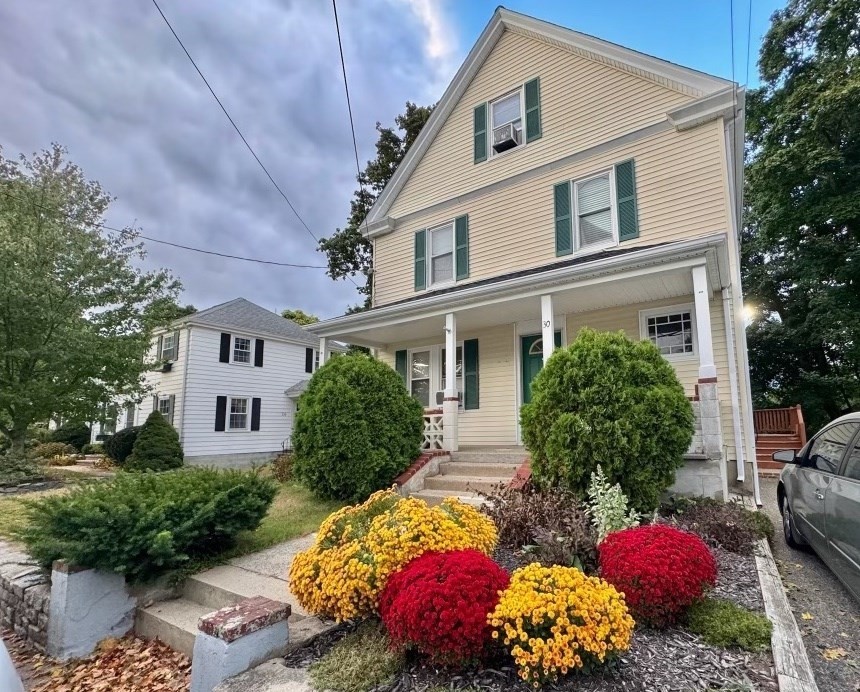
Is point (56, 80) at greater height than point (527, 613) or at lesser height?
greater

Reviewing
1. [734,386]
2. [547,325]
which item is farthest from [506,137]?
[734,386]

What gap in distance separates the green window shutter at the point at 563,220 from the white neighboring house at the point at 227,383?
475 inches

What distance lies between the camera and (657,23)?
30.1 ft

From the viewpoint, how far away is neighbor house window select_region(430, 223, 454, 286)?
11.1 metres

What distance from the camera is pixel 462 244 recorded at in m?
10.9

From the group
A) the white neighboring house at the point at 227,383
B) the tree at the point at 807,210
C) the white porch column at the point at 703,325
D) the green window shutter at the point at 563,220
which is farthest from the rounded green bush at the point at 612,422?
the tree at the point at 807,210

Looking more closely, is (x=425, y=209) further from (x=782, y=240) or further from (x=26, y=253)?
(x=782, y=240)

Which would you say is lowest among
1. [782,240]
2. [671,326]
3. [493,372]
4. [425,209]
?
[493,372]

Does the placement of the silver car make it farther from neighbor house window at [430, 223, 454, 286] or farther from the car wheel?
neighbor house window at [430, 223, 454, 286]

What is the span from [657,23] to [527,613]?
35.9 feet

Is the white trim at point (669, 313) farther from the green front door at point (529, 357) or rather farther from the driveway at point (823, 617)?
the driveway at point (823, 617)

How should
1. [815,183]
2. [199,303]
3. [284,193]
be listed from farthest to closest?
[199,303] → [815,183] → [284,193]

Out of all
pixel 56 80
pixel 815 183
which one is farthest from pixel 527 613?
pixel 815 183

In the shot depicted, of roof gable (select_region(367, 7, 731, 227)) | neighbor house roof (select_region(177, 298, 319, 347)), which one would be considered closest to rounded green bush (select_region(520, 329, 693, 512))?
roof gable (select_region(367, 7, 731, 227))
